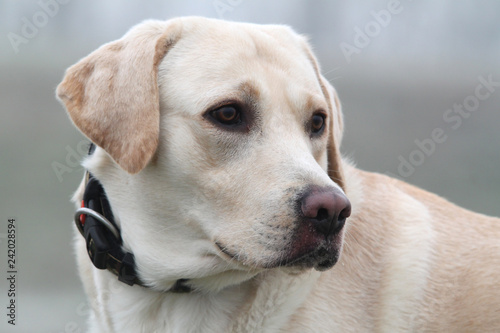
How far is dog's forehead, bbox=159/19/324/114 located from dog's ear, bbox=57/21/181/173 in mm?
125

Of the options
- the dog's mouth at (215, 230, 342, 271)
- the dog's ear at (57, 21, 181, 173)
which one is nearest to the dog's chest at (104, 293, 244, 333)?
the dog's mouth at (215, 230, 342, 271)

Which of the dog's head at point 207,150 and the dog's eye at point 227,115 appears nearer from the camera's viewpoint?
the dog's head at point 207,150

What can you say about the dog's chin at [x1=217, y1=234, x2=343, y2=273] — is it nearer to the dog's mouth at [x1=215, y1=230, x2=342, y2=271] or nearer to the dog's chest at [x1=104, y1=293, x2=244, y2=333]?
the dog's mouth at [x1=215, y1=230, x2=342, y2=271]

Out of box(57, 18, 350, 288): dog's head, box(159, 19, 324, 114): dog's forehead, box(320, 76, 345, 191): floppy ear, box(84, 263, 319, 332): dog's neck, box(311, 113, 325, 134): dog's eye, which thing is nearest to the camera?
box(57, 18, 350, 288): dog's head

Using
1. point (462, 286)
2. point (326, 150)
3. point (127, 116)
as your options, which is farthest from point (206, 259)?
point (462, 286)

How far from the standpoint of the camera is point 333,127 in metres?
3.16

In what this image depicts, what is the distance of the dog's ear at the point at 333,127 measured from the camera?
3113 mm

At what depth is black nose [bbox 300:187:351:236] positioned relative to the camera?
2.26 m

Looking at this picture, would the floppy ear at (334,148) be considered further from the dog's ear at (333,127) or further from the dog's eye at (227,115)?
the dog's eye at (227,115)

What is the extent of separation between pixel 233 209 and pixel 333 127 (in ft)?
3.14

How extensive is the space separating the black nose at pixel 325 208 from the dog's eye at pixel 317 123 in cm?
65

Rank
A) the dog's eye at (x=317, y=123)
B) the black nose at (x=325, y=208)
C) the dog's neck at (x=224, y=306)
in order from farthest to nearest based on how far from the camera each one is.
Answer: the dog's eye at (x=317, y=123), the dog's neck at (x=224, y=306), the black nose at (x=325, y=208)

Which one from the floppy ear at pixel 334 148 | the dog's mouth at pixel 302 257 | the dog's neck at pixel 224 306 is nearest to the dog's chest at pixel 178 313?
the dog's neck at pixel 224 306

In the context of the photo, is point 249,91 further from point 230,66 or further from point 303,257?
point 303,257
